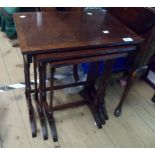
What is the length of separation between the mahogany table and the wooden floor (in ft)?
0.24

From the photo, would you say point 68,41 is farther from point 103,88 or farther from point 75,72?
point 75,72

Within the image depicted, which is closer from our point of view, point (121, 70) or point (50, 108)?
point (50, 108)

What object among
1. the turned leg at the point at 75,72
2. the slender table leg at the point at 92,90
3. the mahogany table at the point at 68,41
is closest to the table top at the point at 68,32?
the mahogany table at the point at 68,41

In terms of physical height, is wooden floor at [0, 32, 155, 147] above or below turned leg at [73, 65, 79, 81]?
below

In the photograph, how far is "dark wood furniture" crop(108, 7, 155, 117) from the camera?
→ 1361 mm

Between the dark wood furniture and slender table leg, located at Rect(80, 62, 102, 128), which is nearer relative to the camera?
the dark wood furniture

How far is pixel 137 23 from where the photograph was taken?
146cm

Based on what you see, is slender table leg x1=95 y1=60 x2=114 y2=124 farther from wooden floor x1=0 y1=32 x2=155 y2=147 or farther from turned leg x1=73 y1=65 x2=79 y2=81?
turned leg x1=73 y1=65 x2=79 y2=81

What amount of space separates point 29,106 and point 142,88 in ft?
3.60

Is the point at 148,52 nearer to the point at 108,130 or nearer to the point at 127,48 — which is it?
the point at 127,48

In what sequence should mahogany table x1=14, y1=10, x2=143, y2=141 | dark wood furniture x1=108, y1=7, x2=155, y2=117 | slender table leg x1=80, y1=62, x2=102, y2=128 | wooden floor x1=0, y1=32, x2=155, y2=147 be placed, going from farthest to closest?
slender table leg x1=80, y1=62, x2=102, y2=128, wooden floor x1=0, y1=32, x2=155, y2=147, dark wood furniture x1=108, y1=7, x2=155, y2=117, mahogany table x1=14, y1=10, x2=143, y2=141

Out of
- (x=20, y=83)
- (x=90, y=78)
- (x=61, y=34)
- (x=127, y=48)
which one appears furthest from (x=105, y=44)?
(x=20, y=83)

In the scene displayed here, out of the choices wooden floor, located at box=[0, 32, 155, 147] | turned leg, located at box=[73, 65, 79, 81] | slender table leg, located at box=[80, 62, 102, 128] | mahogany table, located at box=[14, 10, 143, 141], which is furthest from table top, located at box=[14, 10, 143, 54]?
wooden floor, located at box=[0, 32, 155, 147]

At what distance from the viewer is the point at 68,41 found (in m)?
1.17
